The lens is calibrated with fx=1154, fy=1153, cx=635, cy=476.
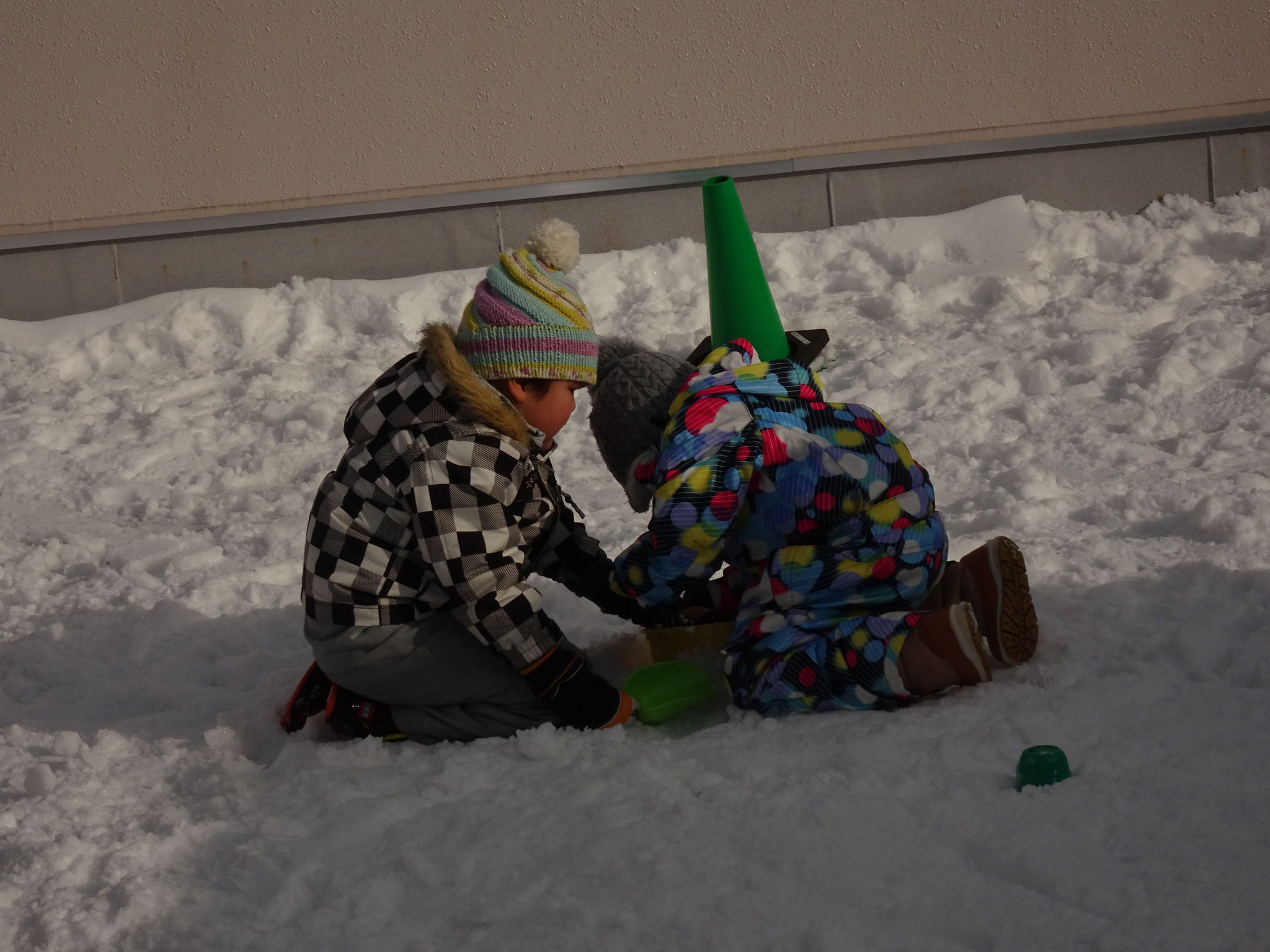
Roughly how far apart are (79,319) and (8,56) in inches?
51.5

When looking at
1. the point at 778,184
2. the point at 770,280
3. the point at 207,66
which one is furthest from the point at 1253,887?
the point at 207,66

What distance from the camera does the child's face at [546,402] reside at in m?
2.49

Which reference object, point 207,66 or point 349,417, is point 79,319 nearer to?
point 207,66

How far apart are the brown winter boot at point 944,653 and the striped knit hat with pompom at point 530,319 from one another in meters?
0.91

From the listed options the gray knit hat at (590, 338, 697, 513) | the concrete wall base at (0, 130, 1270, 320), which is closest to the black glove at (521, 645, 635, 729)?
the gray knit hat at (590, 338, 697, 513)

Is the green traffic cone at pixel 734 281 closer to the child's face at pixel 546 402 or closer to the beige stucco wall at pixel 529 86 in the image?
the beige stucco wall at pixel 529 86

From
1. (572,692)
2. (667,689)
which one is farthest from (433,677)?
(667,689)

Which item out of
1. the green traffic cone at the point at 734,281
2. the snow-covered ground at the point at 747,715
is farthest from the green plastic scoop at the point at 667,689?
the green traffic cone at the point at 734,281

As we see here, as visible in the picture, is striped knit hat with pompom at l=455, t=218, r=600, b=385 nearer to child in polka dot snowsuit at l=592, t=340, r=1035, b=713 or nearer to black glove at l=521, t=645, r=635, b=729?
child in polka dot snowsuit at l=592, t=340, r=1035, b=713

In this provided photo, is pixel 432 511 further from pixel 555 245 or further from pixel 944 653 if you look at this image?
pixel 944 653

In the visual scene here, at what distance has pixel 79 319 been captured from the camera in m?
5.69

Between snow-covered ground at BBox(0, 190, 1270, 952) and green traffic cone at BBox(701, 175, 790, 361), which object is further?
green traffic cone at BBox(701, 175, 790, 361)

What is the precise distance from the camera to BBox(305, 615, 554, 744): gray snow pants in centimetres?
253

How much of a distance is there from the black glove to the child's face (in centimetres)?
49
